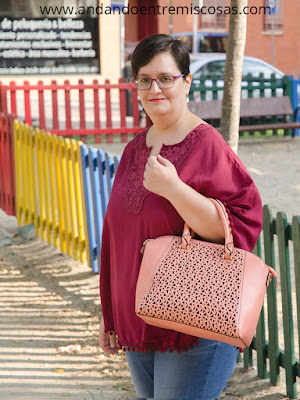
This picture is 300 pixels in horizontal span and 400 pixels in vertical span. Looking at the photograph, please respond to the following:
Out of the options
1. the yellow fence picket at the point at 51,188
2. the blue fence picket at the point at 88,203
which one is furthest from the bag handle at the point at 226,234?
the yellow fence picket at the point at 51,188

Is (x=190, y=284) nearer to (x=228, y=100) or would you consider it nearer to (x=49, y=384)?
(x=49, y=384)

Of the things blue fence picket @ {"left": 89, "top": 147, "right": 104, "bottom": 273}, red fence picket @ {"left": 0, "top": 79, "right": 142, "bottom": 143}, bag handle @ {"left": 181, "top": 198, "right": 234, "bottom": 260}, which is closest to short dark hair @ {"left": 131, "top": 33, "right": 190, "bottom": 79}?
bag handle @ {"left": 181, "top": 198, "right": 234, "bottom": 260}

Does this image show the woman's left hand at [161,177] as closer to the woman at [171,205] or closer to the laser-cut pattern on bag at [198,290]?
the woman at [171,205]

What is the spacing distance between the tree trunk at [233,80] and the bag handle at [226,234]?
4.39 m

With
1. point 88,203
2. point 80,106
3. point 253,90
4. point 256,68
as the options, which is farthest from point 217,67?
point 88,203

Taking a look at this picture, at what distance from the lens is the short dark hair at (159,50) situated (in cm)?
208

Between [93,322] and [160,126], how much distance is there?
9.64 ft

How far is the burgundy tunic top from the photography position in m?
2.01

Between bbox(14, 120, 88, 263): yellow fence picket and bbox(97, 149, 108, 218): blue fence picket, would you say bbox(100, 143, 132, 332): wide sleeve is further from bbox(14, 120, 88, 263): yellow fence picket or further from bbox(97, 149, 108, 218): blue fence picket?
bbox(14, 120, 88, 263): yellow fence picket

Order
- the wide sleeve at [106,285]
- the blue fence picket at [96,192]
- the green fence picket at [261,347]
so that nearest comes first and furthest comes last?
1. the wide sleeve at [106,285]
2. the green fence picket at [261,347]
3. the blue fence picket at [96,192]

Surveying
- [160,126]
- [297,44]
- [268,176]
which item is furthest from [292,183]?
[297,44]

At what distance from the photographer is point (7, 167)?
7418 mm

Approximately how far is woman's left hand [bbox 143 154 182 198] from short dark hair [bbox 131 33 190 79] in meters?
0.35

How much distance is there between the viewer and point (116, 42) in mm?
17516
